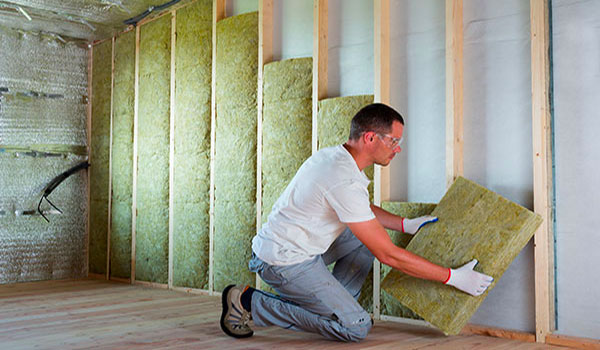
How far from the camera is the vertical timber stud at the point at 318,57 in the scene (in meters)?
3.60

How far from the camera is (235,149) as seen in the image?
13.6 ft

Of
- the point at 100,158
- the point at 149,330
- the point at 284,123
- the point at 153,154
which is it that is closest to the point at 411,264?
the point at 149,330

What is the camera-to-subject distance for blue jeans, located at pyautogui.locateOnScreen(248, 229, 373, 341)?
2.65 metres

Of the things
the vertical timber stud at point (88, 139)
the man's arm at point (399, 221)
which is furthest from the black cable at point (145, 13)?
the man's arm at point (399, 221)

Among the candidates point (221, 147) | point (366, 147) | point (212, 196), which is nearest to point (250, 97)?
point (221, 147)

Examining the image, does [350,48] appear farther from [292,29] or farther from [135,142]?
[135,142]

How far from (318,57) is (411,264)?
5.42ft

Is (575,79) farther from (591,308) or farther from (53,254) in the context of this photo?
(53,254)

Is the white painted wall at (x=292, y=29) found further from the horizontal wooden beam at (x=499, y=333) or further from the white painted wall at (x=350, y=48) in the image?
the horizontal wooden beam at (x=499, y=333)

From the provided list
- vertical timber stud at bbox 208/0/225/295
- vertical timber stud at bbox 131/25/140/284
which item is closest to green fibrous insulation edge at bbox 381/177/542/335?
vertical timber stud at bbox 208/0/225/295

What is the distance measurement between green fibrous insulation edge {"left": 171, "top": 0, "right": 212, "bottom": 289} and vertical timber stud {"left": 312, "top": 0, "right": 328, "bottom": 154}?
1.12 meters

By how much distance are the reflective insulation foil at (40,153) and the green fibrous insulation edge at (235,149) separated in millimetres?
1984

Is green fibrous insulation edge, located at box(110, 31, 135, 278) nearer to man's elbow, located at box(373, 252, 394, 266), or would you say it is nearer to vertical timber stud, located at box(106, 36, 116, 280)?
vertical timber stud, located at box(106, 36, 116, 280)

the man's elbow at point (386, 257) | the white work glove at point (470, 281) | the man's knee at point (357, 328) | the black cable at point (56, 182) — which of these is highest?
the black cable at point (56, 182)
